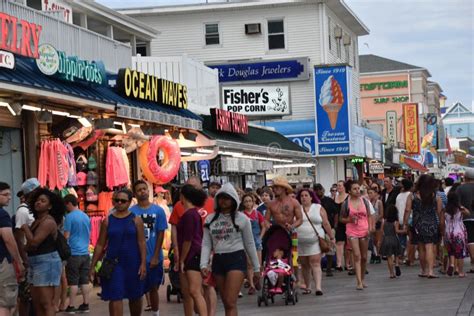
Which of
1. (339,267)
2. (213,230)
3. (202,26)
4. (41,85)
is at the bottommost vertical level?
(339,267)

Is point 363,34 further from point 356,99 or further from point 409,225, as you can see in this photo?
point 409,225

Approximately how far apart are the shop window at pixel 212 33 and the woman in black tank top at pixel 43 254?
1494 inches

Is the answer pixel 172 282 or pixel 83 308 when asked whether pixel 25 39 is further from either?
pixel 172 282

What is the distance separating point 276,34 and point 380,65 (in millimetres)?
48519

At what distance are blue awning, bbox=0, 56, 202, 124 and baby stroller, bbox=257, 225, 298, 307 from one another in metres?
3.82

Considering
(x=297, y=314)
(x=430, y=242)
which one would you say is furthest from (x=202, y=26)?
(x=297, y=314)

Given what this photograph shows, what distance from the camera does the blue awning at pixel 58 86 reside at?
15.4 meters

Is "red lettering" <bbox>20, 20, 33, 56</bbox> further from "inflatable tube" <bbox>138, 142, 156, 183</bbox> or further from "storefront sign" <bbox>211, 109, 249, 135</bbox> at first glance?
"storefront sign" <bbox>211, 109, 249, 135</bbox>

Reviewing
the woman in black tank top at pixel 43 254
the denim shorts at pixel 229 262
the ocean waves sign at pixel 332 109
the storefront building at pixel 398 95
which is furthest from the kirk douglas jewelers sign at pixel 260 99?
the storefront building at pixel 398 95

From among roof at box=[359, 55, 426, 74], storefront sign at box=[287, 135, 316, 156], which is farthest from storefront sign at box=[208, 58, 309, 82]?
roof at box=[359, 55, 426, 74]

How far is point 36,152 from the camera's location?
18.8m

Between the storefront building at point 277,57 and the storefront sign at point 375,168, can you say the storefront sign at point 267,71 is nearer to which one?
the storefront building at point 277,57

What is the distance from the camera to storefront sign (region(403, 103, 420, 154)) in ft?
239

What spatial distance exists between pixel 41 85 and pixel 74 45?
432cm
